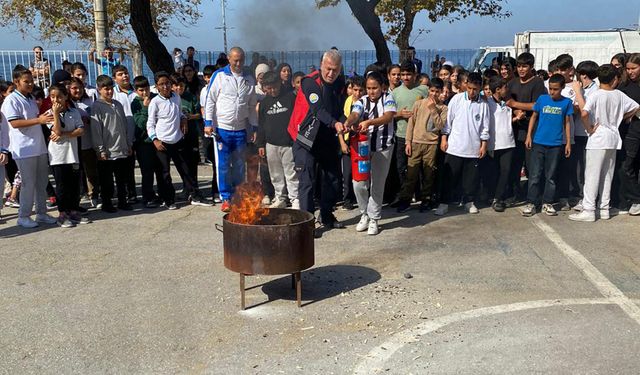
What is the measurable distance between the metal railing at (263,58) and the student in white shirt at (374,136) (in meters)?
1.69

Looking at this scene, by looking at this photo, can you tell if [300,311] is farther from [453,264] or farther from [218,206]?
[218,206]

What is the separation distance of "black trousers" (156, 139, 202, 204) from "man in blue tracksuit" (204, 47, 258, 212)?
0.62 m

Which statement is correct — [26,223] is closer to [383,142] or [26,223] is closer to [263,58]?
[263,58]

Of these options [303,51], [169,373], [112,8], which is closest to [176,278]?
[169,373]

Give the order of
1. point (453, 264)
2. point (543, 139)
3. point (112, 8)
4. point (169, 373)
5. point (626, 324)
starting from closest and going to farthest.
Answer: point (169, 373) → point (626, 324) → point (453, 264) → point (543, 139) → point (112, 8)

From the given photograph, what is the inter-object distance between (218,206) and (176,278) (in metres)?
3.04

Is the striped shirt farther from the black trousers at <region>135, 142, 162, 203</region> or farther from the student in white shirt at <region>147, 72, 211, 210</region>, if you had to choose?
the black trousers at <region>135, 142, 162, 203</region>

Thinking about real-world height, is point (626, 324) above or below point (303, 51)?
below

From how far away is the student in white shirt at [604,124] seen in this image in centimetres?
729

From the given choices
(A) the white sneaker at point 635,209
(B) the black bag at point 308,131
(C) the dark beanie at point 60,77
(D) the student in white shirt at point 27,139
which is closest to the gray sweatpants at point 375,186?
(B) the black bag at point 308,131

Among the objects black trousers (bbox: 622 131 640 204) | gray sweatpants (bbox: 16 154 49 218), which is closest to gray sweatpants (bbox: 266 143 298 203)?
gray sweatpants (bbox: 16 154 49 218)

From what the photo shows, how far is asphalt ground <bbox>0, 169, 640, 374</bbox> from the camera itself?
4.06m

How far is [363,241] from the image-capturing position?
269 inches

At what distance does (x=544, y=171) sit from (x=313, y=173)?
10.7ft
